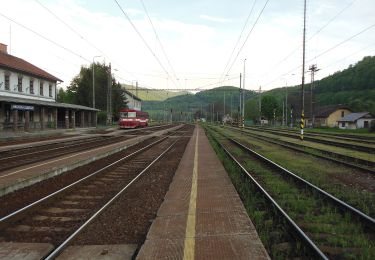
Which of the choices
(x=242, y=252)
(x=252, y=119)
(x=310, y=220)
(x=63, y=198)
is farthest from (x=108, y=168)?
(x=252, y=119)

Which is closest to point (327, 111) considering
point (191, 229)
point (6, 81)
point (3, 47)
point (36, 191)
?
point (3, 47)

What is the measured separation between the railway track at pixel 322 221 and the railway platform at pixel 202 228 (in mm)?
734

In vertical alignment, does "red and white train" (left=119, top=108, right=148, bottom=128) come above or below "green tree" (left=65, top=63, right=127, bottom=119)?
below

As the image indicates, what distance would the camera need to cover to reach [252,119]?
141875mm

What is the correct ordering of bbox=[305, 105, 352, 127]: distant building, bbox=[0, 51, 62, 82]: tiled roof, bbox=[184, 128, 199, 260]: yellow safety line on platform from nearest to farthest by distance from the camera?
bbox=[184, 128, 199, 260]: yellow safety line on platform
bbox=[0, 51, 62, 82]: tiled roof
bbox=[305, 105, 352, 127]: distant building

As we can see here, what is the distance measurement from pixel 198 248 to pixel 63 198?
5.35 meters

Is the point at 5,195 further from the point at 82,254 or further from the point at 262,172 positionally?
the point at 262,172

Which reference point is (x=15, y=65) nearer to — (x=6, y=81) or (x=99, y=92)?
(x=6, y=81)

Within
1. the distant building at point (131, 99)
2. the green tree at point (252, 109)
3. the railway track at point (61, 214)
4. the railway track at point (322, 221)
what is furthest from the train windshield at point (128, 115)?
the green tree at point (252, 109)

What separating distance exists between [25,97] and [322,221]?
46341 mm

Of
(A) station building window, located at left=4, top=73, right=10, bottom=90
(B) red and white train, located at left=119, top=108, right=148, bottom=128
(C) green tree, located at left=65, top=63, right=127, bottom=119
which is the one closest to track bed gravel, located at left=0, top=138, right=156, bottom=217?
(A) station building window, located at left=4, top=73, right=10, bottom=90

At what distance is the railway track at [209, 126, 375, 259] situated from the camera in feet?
18.7

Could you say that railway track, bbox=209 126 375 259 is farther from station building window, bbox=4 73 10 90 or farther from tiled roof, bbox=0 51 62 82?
station building window, bbox=4 73 10 90

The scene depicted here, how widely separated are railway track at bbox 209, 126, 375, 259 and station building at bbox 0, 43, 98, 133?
3143 centimetres
